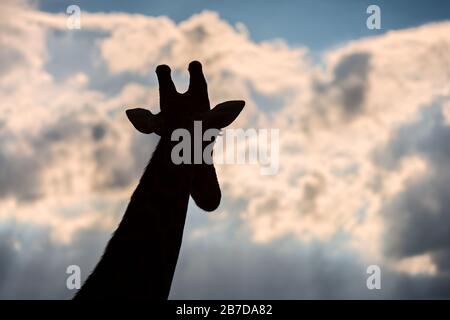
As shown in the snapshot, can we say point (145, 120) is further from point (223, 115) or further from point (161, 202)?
point (161, 202)

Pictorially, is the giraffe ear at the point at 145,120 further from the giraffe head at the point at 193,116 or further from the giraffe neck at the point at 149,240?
the giraffe neck at the point at 149,240

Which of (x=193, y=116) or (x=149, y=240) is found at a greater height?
(x=193, y=116)

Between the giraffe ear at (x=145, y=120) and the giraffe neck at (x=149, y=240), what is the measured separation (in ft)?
0.91

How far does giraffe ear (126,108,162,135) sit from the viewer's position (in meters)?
7.84

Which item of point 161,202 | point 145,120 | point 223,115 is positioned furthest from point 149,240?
point 223,115

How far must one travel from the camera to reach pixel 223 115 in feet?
25.5

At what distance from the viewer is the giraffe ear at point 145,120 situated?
784 centimetres

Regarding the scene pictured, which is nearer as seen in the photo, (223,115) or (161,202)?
(161,202)

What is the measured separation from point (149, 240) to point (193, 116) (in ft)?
6.58

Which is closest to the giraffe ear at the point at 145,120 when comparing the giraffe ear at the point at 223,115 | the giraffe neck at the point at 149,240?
the giraffe neck at the point at 149,240
